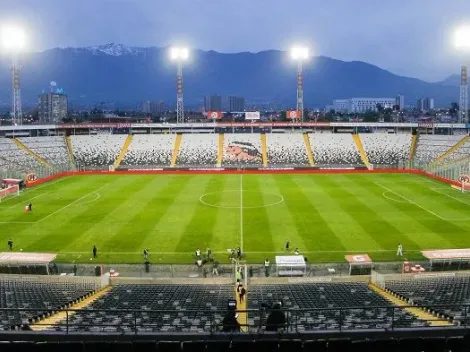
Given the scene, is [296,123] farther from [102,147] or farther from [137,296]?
[137,296]

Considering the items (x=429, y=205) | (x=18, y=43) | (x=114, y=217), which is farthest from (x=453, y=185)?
(x=18, y=43)

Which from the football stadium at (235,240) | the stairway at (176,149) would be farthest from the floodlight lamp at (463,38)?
the stairway at (176,149)

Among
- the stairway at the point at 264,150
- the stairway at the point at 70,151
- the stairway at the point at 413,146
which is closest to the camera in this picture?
the stairway at the point at 70,151

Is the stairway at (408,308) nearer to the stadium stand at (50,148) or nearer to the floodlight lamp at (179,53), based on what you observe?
the stadium stand at (50,148)

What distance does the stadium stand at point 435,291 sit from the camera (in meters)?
19.6

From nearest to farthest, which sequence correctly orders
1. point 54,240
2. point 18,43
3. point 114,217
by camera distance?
point 54,240, point 114,217, point 18,43

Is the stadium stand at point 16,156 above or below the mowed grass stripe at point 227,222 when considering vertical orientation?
above

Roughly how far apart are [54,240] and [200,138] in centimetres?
5418

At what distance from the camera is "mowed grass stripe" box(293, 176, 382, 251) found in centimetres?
3422

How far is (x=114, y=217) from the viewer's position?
142 feet

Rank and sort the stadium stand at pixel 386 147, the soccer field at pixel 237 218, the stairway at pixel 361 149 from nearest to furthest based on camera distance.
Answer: the soccer field at pixel 237 218 < the stairway at pixel 361 149 < the stadium stand at pixel 386 147

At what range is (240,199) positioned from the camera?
5091 centimetres

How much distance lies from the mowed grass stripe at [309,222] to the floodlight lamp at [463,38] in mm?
32292

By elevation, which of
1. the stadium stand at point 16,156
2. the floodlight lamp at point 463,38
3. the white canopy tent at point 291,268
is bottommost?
the white canopy tent at point 291,268
